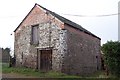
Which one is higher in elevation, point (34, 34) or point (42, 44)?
point (34, 34)

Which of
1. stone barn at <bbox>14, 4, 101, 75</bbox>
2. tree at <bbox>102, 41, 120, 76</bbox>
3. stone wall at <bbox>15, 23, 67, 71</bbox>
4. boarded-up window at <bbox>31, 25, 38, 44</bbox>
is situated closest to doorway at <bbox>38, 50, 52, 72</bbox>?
stone barn at <bbox>14, 4, 101, 75</bbox>

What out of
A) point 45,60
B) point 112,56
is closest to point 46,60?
point 45,60

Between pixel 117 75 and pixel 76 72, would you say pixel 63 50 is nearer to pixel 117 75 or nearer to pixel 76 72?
pixel 76 72

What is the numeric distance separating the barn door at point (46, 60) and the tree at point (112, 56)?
784cm

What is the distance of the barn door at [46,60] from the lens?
1014 inches

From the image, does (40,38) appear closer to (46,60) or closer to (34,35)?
(34,35)

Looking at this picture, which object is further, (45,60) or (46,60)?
(45,60)

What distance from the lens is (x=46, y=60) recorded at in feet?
85.7

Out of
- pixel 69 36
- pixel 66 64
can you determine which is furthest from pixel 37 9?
pixel 66 64

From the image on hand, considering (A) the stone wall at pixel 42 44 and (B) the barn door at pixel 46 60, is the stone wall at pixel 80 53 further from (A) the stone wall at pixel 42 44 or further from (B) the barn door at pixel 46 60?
(B) the barn door at pixel 46 60

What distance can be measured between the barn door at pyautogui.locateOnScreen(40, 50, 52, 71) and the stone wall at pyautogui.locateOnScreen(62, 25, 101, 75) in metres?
1.95

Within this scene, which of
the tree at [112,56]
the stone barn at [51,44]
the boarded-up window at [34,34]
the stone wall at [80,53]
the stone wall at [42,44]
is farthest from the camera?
the boarded-up window at [34,34]

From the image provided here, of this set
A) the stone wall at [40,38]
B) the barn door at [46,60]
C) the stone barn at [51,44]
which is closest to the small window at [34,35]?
the stone barn at [51,44]

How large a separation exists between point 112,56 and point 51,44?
828 cm
